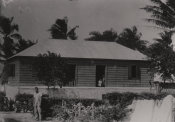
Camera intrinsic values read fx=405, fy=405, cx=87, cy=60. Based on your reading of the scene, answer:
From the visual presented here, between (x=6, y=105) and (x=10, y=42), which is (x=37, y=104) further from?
(x=10, y=42)

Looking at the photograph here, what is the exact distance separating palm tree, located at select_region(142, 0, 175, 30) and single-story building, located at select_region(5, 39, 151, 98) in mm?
4189

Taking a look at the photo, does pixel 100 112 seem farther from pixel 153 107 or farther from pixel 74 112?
pixel 153 107

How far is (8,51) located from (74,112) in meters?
26.0

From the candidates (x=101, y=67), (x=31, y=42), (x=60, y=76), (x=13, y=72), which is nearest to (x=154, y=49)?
(x=60, y=76)

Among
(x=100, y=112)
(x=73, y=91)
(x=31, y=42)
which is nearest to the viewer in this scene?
(x=100, y=112)

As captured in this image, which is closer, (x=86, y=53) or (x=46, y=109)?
(x=46, y=109)

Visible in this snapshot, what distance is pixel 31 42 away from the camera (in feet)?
116

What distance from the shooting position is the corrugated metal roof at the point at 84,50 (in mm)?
29375

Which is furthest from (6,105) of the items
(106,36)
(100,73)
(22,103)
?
(106,36)

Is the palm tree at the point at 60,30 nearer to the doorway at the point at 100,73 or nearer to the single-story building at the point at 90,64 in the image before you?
the single-story building at the point at 90,64

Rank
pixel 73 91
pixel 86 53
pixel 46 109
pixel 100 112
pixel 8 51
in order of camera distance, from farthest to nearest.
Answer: pixel 8 51 → pixel 86 53 → pixel 73 91 → pixel 46 109 → pixel 100 112

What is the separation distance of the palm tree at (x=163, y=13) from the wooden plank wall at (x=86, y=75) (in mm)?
6177

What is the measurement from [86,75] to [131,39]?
27.4m

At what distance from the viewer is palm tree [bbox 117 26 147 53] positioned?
5619 centimetres
